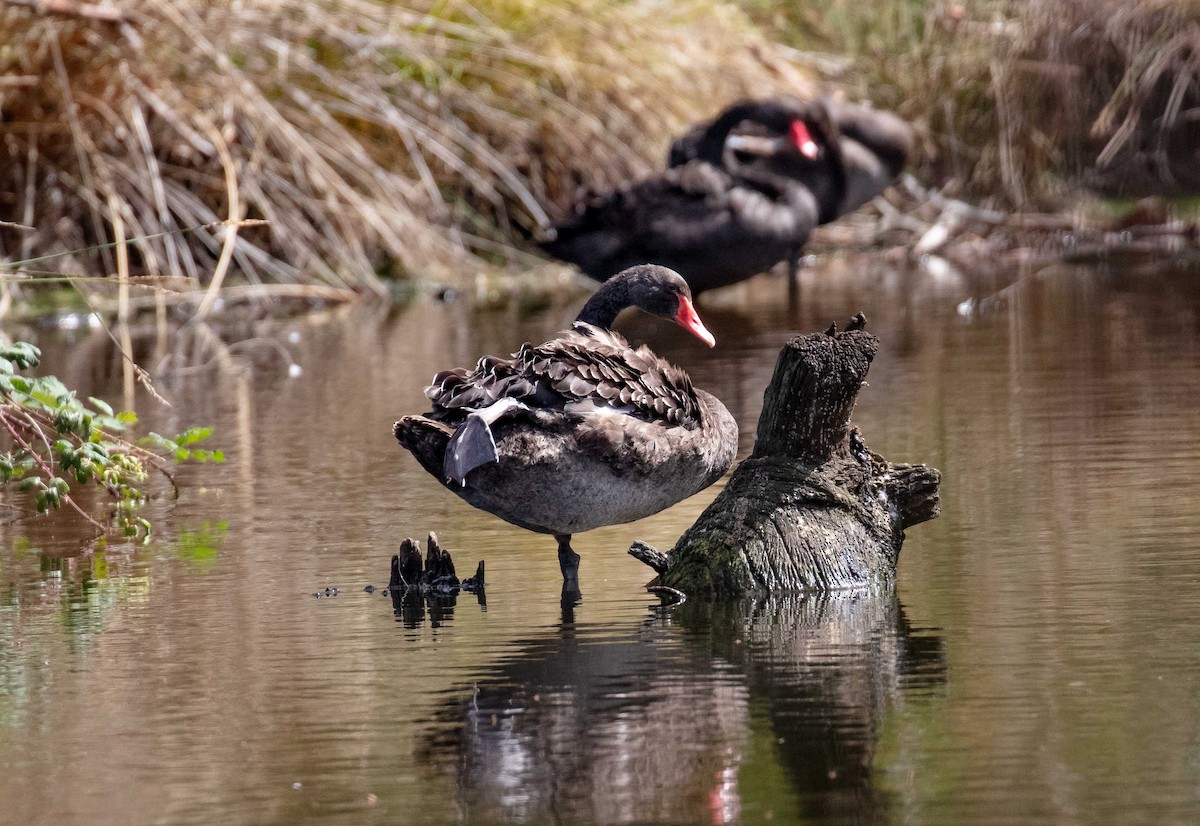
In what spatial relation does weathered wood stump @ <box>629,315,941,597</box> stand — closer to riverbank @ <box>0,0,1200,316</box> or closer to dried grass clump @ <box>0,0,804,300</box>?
dried grass clump @ <box>0,0,804,300</box>

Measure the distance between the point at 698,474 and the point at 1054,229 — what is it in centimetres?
1386

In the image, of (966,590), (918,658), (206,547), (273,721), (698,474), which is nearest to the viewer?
(273,721)

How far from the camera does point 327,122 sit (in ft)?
57.1

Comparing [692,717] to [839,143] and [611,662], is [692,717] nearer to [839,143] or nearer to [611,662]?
[611,662]

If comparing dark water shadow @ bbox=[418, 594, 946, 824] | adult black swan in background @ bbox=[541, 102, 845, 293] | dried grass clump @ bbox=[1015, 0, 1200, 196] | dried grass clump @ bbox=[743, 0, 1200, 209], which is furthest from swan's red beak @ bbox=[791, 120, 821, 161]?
dark water shadow @ bbox=[418, 594, 946, 824]

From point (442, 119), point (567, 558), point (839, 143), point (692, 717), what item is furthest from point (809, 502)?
point (442, 119)

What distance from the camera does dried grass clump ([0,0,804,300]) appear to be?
16531 millimetres

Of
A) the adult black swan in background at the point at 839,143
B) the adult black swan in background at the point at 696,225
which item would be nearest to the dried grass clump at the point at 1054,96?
the adult black swan in background at the point at 839,143

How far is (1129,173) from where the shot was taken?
1962 centimetres

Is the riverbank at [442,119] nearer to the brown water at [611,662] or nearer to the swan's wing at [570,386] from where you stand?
the brown water at [611,662]

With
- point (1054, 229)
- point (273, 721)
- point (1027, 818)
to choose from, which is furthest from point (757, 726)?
point (1054, 229)

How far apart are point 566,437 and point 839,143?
11301 millimetres

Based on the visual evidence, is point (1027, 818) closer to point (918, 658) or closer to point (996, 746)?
point (996, 746)

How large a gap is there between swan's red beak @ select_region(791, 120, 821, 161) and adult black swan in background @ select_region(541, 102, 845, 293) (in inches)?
34.9
